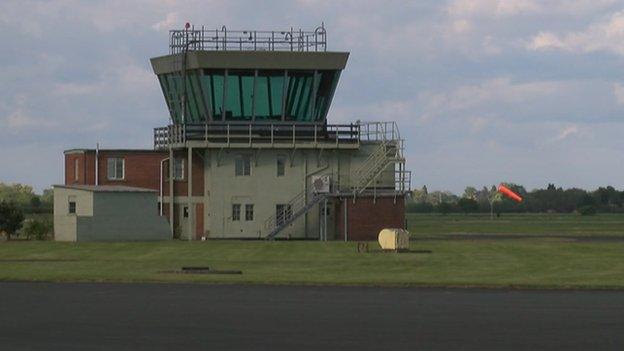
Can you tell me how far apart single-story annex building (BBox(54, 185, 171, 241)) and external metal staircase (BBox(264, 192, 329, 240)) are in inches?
277

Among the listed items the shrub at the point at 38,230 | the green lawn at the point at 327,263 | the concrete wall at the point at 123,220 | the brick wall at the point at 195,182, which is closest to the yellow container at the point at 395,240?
the green lawn at the point at 327,263

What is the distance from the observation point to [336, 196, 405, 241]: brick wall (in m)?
81.4

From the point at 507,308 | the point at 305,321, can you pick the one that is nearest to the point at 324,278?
the point at 507,308

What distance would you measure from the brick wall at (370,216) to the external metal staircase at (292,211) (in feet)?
6.86

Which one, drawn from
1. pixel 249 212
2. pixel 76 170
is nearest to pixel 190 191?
pixel 249 212

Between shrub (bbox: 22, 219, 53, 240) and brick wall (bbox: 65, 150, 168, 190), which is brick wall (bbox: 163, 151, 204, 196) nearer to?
brick wall (bbox: 65, 150, 168, 190)

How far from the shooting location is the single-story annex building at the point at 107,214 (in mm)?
76688

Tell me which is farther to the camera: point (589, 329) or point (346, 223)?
point (346, 223)

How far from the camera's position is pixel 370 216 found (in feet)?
267

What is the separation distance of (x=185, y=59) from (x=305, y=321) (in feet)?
185

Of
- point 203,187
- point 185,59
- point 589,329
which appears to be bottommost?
point 589,329

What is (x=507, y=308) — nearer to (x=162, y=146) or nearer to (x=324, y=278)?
(x=324, y=278)

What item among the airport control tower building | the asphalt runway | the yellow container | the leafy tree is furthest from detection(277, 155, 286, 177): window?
the asphalt runway

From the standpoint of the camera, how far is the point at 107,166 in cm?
8381
